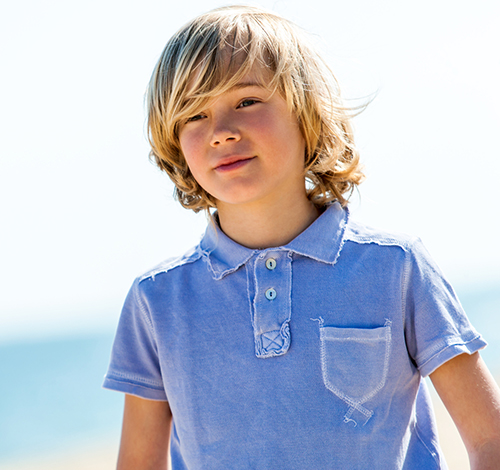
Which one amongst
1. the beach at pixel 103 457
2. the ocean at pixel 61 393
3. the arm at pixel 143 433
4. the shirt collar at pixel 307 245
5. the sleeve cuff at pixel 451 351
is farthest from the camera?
the ocean at pixel 61 393

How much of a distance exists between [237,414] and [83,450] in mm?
2741

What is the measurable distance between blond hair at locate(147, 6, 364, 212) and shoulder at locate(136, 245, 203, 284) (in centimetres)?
13

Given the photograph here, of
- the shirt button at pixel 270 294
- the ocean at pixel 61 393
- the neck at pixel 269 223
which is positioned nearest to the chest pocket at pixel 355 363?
the shirt button at pixel 270 294

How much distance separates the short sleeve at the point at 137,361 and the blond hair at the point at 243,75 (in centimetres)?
28

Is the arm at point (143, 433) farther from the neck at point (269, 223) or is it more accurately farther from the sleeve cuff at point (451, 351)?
the sleeve cuff at point (451, 351)

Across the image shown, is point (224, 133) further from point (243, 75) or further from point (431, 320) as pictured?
point (431, 320)

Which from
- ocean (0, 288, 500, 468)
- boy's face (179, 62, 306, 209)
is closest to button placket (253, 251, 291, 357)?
boy's face (179, 62, 306, 209)

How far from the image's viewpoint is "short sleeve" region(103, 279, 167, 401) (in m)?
1.10

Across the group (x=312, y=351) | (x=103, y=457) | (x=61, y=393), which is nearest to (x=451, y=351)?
(x=312, y=351)

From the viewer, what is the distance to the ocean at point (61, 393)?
12.2 ft

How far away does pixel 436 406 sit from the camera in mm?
3551

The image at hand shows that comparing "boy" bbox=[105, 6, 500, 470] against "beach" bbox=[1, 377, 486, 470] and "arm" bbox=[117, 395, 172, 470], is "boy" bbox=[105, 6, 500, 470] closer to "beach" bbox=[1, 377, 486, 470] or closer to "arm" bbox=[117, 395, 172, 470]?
"arm" bbox=[117, 395, 172, 470]

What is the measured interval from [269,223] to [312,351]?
9.9 inches

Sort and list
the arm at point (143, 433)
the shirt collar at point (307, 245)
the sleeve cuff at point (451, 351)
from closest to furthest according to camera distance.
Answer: the sleeve cuff at point (451, 351) → the shirt collar at point (307, 245) → the arm at point (143, 433)
